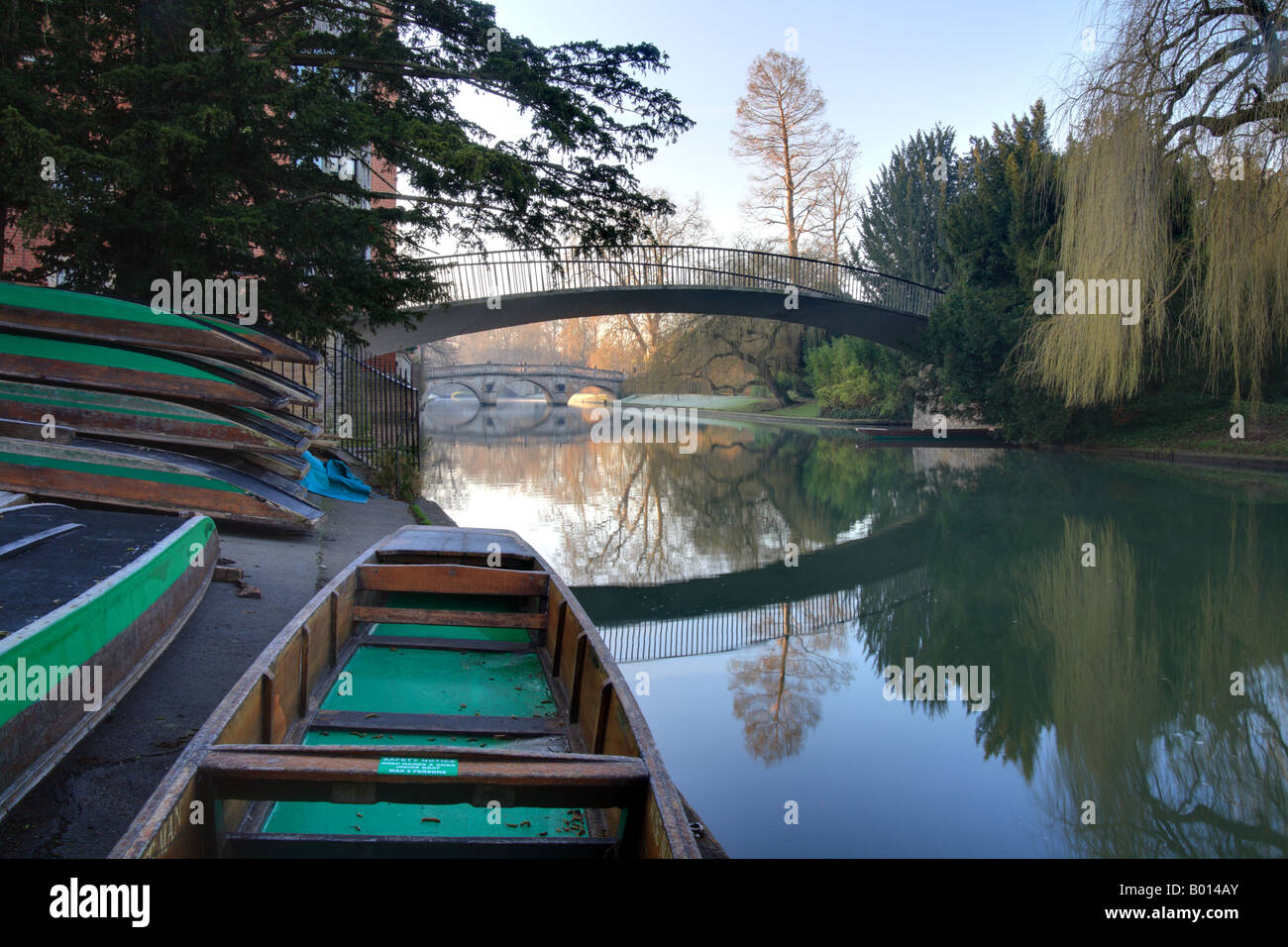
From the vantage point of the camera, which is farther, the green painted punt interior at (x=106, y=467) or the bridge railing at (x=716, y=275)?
the bridge railing at (x=716, y=275)

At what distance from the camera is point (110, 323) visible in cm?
725

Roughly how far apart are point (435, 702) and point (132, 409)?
184 inches

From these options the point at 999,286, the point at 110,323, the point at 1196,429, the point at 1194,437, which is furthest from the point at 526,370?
the point at 110,323

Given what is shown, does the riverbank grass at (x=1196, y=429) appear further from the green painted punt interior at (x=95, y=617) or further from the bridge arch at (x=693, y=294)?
the green painted punt interior at (x=95, y=617)

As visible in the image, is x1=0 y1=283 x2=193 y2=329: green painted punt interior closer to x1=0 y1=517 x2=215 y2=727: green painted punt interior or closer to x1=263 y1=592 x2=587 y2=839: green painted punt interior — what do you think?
x1=0 y1=517 x2=215 y2=727: green painted punt interior

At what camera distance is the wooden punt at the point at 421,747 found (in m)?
2.38

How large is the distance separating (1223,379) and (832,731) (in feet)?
61.8

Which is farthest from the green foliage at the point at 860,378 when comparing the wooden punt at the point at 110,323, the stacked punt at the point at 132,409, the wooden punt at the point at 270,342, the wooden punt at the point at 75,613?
the wooden punt at the point at 75,613

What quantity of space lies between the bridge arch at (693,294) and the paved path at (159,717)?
16954 mm

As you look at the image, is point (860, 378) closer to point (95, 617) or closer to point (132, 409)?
point (132, 409)

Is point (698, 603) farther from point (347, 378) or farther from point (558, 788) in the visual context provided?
point (347, 378)

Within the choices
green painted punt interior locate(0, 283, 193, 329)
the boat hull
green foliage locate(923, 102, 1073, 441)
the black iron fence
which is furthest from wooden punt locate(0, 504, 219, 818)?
green foliage locate(923, 102, 1073, 441)
